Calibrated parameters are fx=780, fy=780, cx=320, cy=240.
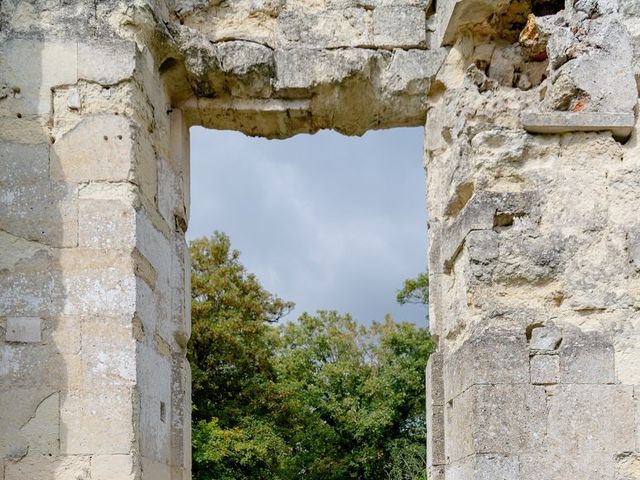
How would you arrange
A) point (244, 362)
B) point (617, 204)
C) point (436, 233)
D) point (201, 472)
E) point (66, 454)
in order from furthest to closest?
point (244, 362) → point (201, 472) → point (436, 233) → point (617, 204) → point (66, 454)

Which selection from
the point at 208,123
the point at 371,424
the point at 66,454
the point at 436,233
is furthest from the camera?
the point at 371,424

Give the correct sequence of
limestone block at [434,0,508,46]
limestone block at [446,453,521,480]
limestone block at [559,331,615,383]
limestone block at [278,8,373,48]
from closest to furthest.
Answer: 1. limestone block at [446,453,521,480]
2. limestone block at [559,331,615,383]
3. limestone block at [434,0,508,46]
4. limestone block at [278,8,373,48]

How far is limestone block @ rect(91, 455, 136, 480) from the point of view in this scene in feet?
11.8

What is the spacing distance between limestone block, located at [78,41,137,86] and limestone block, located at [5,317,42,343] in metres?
1.27

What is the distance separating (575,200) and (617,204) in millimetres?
208

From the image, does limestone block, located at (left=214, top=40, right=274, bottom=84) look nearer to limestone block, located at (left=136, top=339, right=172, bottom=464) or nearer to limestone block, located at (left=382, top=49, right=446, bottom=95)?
limestone block, located at (left=382, top=49, right=446, bottom=95)

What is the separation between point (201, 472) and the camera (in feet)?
48.0

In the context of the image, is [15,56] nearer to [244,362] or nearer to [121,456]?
[121,456]

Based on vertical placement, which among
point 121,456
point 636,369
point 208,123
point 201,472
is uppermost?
point 208,123

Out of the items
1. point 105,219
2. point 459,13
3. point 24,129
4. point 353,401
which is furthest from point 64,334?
point 353,401

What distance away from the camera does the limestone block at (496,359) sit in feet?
12.1

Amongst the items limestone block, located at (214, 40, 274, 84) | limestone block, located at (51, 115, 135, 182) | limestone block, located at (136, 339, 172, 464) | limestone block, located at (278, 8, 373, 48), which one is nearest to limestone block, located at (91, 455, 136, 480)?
limestone block, located at (136, 339, 172, 464)

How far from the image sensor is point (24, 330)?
148 inches

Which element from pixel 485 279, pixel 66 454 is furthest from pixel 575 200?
pixel 66 454
